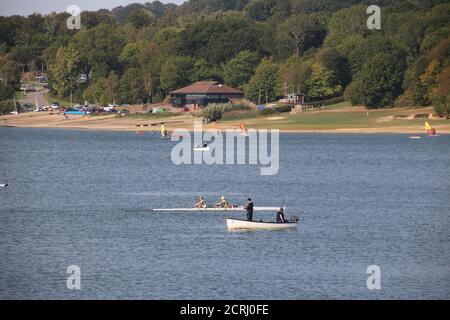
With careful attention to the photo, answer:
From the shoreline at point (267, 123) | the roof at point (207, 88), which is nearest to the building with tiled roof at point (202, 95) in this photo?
the roof at point (207, 88)

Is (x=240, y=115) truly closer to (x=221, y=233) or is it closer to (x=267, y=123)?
(x=267, y=123)

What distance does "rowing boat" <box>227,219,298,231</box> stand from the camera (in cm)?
5946

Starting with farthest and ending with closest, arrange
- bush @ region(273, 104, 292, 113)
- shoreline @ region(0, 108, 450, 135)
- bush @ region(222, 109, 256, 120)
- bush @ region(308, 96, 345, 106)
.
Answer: bush @ region(308, 96, 345, 106) → bush @ region(273, 104, 292, 113) → bush @ region(222, 109, 256, 120) → shoreline @ region(0, 108, 450, 135)

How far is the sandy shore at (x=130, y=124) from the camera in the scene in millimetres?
147500

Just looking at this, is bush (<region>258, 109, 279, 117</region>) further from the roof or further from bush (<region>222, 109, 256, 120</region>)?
the roof

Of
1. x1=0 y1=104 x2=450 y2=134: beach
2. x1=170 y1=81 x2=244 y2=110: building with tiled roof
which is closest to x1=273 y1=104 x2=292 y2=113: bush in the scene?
x1=0 y1=104 x2=450 y2=134: beach

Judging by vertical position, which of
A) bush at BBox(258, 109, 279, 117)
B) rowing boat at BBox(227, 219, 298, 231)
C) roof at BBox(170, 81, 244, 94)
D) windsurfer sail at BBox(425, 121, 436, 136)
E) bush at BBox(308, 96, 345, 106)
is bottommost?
windsurfer sail at BBox(425, 121, 436, 136)

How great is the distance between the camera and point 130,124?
17562 centimetres

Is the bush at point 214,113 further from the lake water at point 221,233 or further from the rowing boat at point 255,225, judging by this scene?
the rowing boat at point 255,225

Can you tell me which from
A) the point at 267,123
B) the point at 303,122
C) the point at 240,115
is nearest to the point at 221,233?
the point at 303,122

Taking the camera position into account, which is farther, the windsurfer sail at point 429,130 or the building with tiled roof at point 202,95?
the building with tiled roof at point 202,95

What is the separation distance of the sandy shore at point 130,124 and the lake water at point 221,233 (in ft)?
113

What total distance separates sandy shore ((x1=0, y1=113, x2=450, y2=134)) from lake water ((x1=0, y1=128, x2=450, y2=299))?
34568 millimetres

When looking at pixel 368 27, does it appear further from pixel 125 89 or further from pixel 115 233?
pixel 115 233
